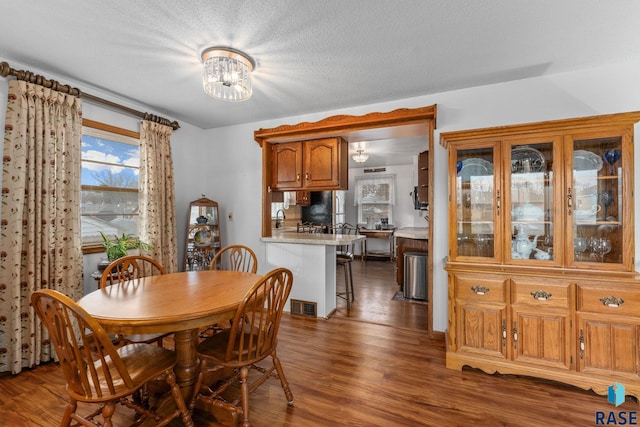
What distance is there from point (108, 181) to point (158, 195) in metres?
0.49

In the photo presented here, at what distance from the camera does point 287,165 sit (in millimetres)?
3756

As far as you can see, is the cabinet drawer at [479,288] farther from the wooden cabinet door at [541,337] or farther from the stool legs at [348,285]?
the stool legs at [348,285]

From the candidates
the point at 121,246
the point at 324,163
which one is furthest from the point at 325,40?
the point at 121,246

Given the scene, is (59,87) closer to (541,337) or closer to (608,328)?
(541,337)

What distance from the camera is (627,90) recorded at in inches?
92.0

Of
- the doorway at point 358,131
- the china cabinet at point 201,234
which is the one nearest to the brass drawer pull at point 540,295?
the doorway at point 358,131

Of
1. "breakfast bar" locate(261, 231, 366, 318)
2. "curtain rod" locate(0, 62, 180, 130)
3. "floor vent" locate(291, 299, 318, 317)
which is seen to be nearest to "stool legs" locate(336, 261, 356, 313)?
"breakfast bar" locate(261, 231, 366, 318)

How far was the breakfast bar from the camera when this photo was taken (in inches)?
133

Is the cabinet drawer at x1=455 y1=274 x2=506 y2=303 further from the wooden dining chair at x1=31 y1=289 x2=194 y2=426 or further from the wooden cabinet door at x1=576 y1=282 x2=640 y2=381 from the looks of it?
the wooden dining chair at x1=31 y1=289 x2=194 y2=426

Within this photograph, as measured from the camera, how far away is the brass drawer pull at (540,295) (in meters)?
2.12

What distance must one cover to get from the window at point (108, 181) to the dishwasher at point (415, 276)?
3.63 m

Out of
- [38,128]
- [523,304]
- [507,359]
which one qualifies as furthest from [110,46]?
[507,359]

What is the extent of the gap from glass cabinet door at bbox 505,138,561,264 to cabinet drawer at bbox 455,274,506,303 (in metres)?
0.25

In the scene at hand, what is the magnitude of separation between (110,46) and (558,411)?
4.01 m
